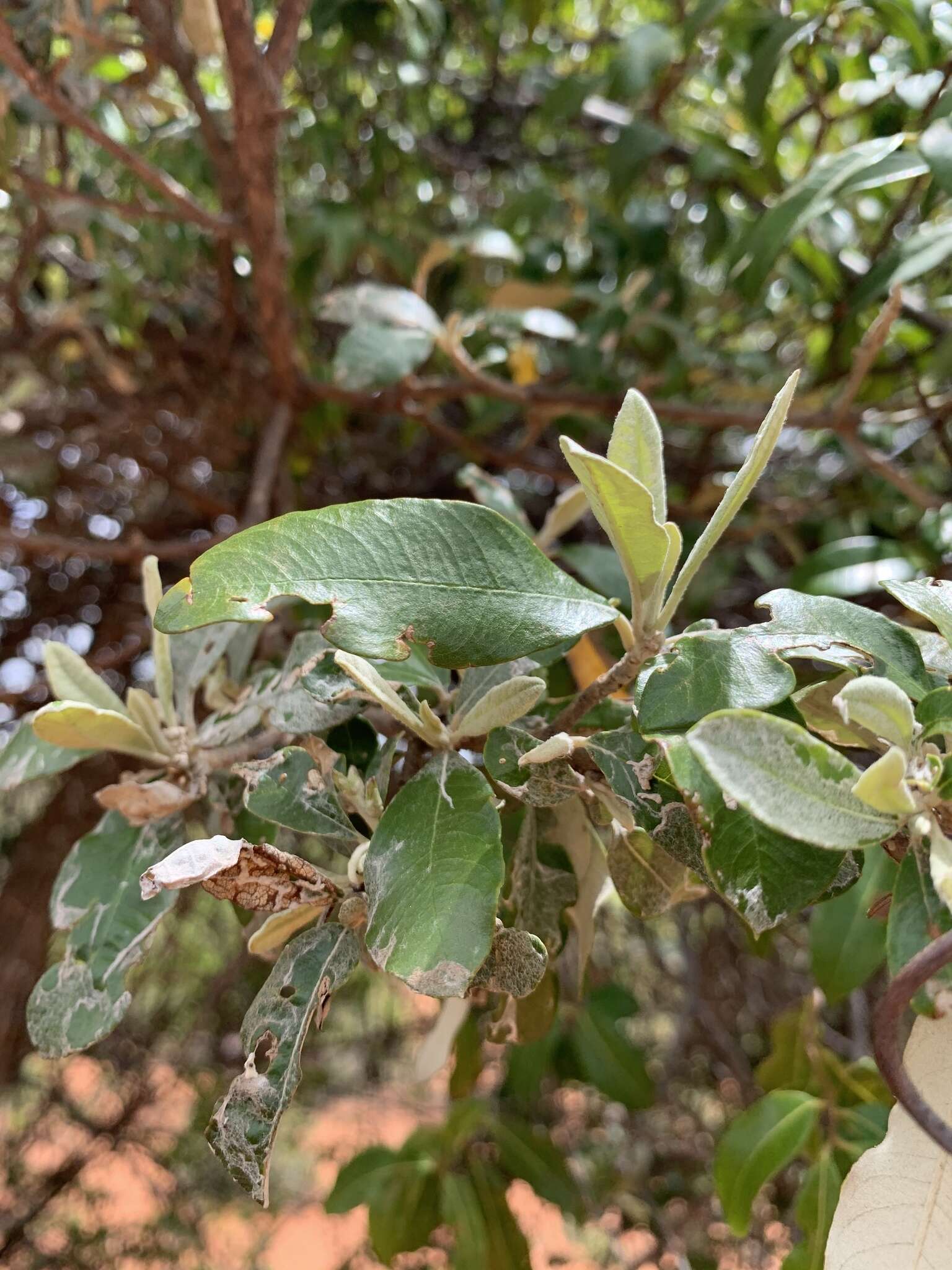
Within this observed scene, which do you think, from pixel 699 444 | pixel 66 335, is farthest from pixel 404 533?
pixel 66 335

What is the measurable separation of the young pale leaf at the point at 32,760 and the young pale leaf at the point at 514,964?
235 mm

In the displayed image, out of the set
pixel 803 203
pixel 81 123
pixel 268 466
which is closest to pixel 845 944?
pixel 803 203

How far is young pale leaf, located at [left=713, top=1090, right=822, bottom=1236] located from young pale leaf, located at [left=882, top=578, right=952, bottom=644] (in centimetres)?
49

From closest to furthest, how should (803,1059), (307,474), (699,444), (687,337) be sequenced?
(803,1059), (687,337), (699,444), (307,474)

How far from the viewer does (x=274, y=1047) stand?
336 mm

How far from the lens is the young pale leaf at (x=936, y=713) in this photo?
0.98 ft

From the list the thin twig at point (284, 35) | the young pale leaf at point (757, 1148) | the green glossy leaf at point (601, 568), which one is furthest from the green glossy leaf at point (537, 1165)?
the thin twig at point (284, 35)

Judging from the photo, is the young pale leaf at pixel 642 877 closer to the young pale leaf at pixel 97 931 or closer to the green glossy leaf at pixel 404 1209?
the young pale leaf at pixel 97 931

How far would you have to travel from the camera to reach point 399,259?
0.99 meters

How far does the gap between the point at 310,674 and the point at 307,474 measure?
843 mm

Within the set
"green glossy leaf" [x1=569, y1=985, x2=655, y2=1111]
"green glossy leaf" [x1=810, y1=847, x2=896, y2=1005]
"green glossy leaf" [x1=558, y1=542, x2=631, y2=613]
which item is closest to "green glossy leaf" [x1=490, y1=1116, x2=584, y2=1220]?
"green glossy leaf" [x1=569, y1=985, x2=655, y2=1111]

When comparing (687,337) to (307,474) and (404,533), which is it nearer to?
(307,474)

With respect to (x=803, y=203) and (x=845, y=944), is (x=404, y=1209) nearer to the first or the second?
(x=845, y=944)

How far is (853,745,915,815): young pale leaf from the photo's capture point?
0.85 ft
